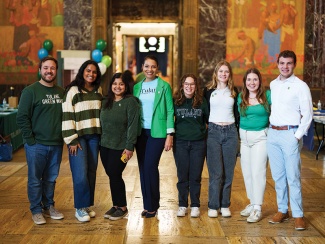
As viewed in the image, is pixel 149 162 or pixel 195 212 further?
pixel 195 212

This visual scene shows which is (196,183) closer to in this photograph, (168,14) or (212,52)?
(212,52)

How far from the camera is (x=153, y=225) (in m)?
5.60

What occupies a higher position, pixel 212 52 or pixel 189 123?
pixel 212 52

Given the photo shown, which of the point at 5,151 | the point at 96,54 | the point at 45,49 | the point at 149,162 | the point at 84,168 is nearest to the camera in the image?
the point at 84,168

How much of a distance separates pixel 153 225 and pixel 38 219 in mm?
1254

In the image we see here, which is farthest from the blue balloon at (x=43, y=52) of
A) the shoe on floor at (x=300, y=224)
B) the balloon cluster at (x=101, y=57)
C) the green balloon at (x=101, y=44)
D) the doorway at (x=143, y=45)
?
the shoe on floor at (x=300, y=224)

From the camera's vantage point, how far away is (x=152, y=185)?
575 centimetres

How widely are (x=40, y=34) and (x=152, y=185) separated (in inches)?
418

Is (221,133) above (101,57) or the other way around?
the other way around

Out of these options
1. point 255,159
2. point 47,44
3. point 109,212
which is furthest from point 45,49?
point 255,159

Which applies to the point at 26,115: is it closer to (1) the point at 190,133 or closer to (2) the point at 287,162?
(1) the point at 190,133

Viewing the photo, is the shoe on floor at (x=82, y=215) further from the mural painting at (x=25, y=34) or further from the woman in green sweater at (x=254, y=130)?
the mural painting at (x=25, y=34)

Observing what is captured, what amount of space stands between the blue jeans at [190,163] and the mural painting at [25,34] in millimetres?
10227

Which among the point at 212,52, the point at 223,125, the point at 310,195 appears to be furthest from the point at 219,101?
the point at 212,52
